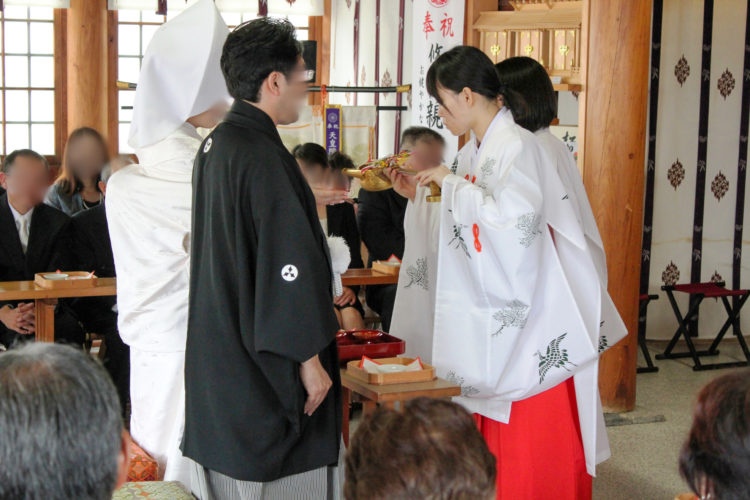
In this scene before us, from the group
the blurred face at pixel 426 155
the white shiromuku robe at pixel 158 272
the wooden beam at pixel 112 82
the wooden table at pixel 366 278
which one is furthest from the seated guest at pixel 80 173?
the wooden beam at pixel 112 82

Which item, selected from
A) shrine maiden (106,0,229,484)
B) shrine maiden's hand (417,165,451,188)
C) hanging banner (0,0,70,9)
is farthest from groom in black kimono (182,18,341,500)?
hanging banner (0,0,70,9)

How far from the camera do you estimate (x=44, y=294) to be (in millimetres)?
3652

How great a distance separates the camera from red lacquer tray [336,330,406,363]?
109 inches

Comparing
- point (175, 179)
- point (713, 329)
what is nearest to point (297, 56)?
point (175, 179)

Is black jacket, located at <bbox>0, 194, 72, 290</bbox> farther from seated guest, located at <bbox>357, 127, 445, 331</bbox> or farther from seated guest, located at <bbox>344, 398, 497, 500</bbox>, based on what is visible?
seated guest, located at <bbox>344, 398, 497, 500</bbox>

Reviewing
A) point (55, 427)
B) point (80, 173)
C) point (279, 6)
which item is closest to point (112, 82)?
point (279, 6)

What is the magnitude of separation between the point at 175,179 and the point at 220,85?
0.32 metres

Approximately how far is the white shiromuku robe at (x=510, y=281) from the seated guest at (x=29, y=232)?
2.34 metres

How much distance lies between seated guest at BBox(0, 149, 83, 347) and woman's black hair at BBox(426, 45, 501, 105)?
7.86 ft

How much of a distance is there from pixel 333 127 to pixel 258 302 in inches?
192

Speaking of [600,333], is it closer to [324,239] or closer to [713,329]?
[324,239]

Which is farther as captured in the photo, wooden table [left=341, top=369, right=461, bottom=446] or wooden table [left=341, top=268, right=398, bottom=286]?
wooden table [left=341, top=268, right=398, bottom=286]

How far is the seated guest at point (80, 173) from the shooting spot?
483 cm

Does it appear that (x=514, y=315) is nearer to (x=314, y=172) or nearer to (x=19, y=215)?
(x=314, y=172)
